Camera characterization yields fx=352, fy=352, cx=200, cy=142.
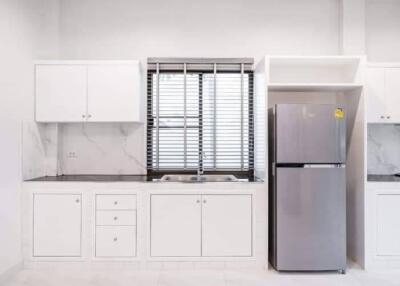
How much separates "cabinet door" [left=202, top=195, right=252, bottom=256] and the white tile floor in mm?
226

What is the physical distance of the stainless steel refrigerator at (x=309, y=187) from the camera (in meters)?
3.36

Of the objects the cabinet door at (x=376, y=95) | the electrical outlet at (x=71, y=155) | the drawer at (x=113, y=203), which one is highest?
the cabinet door at (x=376, y=95)

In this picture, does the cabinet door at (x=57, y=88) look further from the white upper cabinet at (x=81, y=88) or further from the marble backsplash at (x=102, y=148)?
the marble backsplash at (x=102, y=148)

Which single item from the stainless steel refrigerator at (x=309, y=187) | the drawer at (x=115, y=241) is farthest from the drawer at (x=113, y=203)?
the stainless steel refrigerator at (x=309, y=187)

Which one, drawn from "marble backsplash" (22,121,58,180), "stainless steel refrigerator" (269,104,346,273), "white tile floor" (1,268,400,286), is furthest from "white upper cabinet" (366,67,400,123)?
"marble backsplash" (22,121,58,180)

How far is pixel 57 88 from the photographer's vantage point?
3.72 m

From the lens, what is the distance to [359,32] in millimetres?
4035

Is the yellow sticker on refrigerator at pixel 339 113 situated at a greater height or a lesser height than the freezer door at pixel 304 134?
greater

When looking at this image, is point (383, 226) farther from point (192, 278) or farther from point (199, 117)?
point (199, 117)

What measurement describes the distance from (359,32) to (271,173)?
6.53 ft

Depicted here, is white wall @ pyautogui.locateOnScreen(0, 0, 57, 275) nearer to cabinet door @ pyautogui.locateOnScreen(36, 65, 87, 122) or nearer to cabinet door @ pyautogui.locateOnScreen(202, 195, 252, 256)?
cabinet door @ pyautogui.locateOnScreen(36, 65, 87, 122)

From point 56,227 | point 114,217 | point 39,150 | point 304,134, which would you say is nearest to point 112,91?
point 39,150

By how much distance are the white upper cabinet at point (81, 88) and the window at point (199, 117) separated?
47cm

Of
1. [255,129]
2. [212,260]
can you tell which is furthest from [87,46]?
[212,260]
